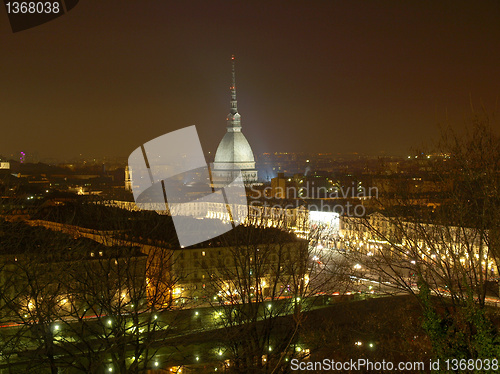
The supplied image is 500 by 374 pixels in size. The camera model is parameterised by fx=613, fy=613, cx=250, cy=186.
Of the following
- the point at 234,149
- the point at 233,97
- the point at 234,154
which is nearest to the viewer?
the point at 234,154

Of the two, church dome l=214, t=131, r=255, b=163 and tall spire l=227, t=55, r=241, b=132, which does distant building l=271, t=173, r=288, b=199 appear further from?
tall spire l=227, t=55, r=241, b=132

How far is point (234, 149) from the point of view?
5909 centimetres

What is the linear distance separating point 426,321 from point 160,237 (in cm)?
948

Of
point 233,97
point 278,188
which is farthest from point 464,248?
point 233,97

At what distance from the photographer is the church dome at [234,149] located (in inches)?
2316

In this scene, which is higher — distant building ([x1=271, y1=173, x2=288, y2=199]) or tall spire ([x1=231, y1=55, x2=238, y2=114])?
tall spire ([x1=231, y1=55, x2=238, y2=114])

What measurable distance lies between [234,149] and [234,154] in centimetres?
55

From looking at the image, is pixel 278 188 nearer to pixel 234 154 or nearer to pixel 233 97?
pixel 234 154

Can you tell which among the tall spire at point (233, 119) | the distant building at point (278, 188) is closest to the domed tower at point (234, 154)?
the tall spire at point (233, 119)

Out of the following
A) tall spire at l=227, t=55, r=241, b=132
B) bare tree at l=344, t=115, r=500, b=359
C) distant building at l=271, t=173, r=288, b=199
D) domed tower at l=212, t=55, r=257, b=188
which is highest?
tall spire at l=227, t=55, r=241, b=132

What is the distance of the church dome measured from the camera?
2316 inches

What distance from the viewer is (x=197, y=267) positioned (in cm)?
1391

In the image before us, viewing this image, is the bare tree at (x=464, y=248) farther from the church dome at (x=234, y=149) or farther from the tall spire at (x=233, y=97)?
the tall spire at (x=233, y=97)

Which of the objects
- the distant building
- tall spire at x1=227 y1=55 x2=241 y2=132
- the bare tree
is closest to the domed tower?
tall spire at x1=227 y1=55 x2=241 y2=132
